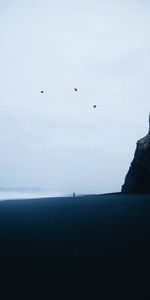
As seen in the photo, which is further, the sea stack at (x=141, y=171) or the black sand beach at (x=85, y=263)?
the sea stack at (x=141, y=171)

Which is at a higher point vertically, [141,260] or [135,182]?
[135,182]

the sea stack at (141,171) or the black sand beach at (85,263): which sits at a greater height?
the sea stack at (141,171)

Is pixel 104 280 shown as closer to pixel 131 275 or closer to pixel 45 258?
pixel 131 275

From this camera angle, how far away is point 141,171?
325 ft

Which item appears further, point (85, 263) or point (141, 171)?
point (141, 171)

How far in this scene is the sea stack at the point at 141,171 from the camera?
9438 centimetres

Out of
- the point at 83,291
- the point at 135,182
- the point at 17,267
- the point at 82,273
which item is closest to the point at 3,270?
the point at 17,267

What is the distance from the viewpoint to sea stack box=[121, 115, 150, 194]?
9438cm

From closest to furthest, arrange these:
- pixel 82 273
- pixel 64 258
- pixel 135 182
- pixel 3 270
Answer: pixel 82 273 < pixel 3 270 < pixel 64 258 < pixel 135 182

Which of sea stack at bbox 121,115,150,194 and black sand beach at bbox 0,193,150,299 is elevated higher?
sea stack at bbox 121,115,150,194

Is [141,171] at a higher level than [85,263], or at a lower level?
higher

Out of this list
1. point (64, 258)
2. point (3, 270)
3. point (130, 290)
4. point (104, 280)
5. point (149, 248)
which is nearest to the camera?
point (130, 290)

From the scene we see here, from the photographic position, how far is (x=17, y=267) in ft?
44.3

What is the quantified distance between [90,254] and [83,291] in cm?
582
